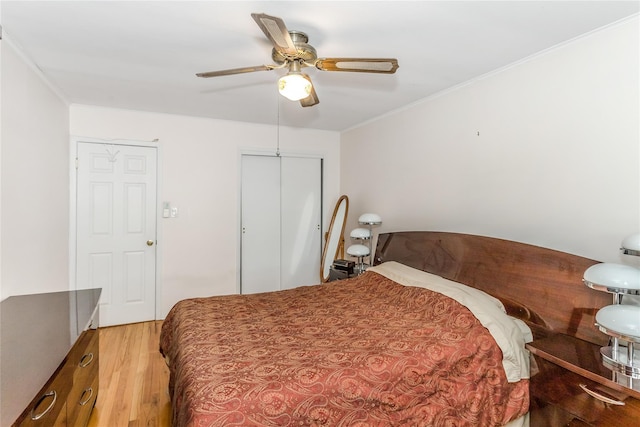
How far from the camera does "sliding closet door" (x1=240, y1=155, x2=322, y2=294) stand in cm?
440

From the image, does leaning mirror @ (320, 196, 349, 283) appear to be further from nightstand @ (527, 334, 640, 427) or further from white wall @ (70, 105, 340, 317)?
nightstand @ (527, 334, 640, 427)

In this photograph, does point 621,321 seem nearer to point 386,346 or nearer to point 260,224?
point 386,346

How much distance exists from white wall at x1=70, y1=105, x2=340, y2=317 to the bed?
158 centimetres

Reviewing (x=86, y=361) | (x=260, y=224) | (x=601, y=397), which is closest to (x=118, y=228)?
(x=260, y=224)

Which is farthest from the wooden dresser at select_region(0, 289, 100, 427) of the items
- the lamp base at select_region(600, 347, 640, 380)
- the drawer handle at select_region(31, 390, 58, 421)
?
the lamp base at select_region(600, 347, 640, 380)

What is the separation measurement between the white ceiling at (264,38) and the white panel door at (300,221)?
1.60 meters

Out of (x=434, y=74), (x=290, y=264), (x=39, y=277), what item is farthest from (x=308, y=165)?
(x=39, y=277)

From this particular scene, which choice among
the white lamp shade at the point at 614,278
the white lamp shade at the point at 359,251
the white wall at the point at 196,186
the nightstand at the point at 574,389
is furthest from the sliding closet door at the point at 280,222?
the white lamp shade at the point at 614,278

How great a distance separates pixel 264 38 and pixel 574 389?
2.46 meters

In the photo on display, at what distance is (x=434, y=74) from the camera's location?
8.68ft

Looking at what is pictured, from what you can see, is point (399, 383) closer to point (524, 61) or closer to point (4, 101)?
point (524, 61)

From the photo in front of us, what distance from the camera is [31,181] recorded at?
249 centimetres

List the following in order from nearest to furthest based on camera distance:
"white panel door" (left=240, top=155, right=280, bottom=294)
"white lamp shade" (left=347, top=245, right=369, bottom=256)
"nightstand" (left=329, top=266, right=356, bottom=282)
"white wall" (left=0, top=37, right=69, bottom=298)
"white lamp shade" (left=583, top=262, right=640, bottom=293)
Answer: "white lamp shade" (left=583, top=262, right=640, bottom=293) → "white wall" (left=0, top=37, right=69, bottom=298) → "white lamp shade" (left=347, top=245, right=369, bottom=256) → "nightstand" (left=329, top=266, right=356, bottom=282) → "white panel door" (left=240, top=155, right=280, bottom=294)

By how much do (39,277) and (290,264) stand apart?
2704mm
